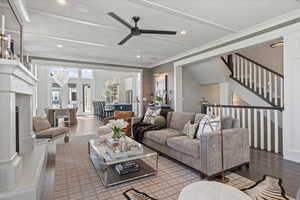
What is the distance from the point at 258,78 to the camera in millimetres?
4805

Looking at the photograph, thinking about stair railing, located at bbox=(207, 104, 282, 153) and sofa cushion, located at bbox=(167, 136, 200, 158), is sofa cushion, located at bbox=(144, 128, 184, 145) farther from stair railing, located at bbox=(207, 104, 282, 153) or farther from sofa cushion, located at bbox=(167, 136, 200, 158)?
stair railing, located at bbox=(207, 104, 282, 153)

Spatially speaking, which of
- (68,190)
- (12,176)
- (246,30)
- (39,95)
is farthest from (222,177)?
(39,95)

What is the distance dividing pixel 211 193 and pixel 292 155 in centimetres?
261

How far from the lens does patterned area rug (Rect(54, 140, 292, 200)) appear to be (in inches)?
78.7

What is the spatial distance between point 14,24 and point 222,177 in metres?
3.98

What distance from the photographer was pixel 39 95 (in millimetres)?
7941

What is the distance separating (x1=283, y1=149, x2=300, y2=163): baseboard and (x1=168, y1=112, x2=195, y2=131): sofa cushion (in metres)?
1.78

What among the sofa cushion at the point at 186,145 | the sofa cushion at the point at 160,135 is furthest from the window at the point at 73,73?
the sofa cushion at the point at 186,145

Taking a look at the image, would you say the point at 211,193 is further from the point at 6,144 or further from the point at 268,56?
the point at 268,56

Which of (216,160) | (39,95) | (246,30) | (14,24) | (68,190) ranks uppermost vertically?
(246,30)

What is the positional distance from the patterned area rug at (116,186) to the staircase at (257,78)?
3.05m

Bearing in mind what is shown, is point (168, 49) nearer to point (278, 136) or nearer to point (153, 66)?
point (153, 66)

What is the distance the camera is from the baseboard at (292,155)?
9.31ft

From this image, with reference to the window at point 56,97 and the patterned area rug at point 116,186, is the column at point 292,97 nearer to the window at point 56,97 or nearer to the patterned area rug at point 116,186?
the patterned area rug at point 116,186
